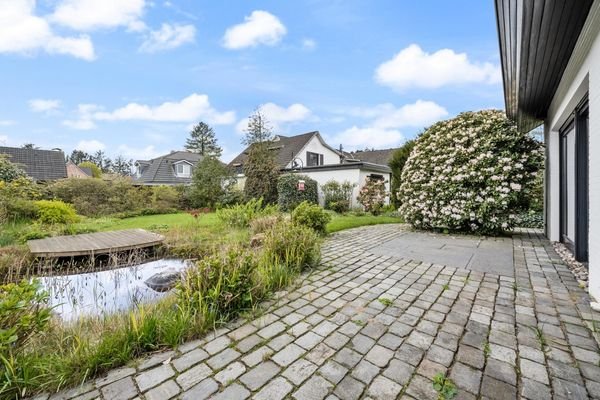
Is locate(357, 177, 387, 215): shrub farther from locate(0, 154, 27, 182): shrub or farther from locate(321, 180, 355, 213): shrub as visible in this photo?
locate(0, 154, 27, 182): shrub

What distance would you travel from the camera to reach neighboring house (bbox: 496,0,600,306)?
2.45m

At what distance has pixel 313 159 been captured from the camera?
2028 cm

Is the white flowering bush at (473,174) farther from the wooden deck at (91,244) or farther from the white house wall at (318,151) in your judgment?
the white house wall at (318,151)

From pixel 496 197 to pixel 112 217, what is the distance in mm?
13669

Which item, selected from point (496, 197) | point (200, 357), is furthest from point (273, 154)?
point (200, 357)

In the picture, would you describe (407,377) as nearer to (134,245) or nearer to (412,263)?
(412,263)

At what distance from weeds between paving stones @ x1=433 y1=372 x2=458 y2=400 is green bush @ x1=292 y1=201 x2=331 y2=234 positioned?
168 inches

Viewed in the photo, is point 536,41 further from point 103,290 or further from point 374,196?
point 374,196

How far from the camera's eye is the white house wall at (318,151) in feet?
63.7

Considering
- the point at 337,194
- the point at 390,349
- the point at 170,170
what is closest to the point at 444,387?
the point at 390,349

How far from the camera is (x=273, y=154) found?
14.6 metres

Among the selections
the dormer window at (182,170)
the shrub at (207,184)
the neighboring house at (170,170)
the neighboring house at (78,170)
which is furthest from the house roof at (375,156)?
the neighboring house at (78,170)

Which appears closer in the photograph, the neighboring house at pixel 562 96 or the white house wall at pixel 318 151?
the neighboring house at pixel 562 96

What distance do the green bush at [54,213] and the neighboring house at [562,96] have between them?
1136 cm
